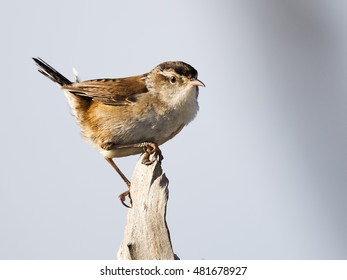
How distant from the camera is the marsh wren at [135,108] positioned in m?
5.09

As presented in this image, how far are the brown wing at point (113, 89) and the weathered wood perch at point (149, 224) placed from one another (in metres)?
1.60

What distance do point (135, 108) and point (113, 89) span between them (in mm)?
480

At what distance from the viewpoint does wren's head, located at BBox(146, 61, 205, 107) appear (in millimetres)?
5320

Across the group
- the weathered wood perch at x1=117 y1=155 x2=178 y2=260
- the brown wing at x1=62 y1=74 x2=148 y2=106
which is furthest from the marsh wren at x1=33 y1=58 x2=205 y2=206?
the weathered wood perch at x1=117 y1=155 x2=178 y2=260

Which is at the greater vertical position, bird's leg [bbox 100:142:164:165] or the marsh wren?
the marsh wren

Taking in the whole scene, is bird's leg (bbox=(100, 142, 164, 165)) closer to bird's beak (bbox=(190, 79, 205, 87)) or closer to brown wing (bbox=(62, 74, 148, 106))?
brown wing (bbox=(62, 74, 148, 106))

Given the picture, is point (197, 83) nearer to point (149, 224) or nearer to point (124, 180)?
point (124, 180)

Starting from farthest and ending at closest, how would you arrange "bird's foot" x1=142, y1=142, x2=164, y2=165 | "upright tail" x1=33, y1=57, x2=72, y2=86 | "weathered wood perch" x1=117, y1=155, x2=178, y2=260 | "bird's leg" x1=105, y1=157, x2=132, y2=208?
"upright tail" x1=33, y1=57, x2=72, y2=86 < "bird's leg" x1=105, y1=157, x2=132, y2=208 < "bird's foot" x1=142, y1=142, x2=164, y2=165 < "weathered wood perch" x1=117, y1=155, x2=178, y2=260

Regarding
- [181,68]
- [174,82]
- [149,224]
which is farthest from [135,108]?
[149,224]

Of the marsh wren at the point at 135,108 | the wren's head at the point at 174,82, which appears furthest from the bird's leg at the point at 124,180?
the wren's head at the point at 174,82

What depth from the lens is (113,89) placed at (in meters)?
5.64

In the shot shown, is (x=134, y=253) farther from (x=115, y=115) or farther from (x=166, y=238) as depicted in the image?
(x=115, y=115)

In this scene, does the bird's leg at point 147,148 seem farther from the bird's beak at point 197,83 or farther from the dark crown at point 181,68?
the dark crown at point 181,68
